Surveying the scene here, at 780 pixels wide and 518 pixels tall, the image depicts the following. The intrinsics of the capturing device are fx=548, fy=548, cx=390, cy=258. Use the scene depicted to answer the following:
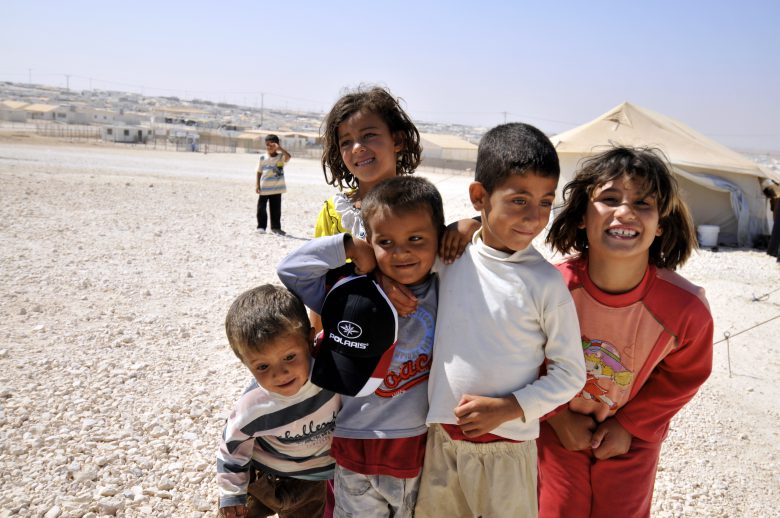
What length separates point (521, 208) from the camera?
176 centimetres

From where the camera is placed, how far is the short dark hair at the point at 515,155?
1.74 m

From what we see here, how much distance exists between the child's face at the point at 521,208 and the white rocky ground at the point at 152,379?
2.23 m

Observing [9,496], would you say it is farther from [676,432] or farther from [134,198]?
[134,198]

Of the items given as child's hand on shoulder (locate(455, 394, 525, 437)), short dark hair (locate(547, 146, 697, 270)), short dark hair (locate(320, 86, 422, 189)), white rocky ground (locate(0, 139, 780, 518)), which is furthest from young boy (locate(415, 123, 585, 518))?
white rocky ground (locate(0, 139, 780, 518))

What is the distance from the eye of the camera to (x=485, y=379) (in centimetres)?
176

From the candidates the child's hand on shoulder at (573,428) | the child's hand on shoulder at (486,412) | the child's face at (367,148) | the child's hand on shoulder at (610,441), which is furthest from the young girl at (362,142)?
the child's hand on shoulder at (610,441)

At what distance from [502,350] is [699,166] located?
13.1 meters

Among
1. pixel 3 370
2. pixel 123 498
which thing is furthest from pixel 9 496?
pixel 3 370

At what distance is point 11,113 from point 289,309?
8730cm

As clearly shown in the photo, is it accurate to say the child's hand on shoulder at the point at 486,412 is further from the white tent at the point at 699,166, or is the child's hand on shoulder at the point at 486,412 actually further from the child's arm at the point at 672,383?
the white tent at the point at 699,166

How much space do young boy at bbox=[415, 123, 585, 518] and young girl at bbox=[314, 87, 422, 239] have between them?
0.54 metres

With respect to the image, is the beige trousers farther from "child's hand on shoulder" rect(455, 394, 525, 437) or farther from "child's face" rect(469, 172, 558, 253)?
"child's face" rect(469, 172, 558, 253)

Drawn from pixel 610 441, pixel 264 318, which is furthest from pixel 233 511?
pixel 610 441

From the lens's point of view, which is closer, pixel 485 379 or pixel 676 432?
pixel 485 379
